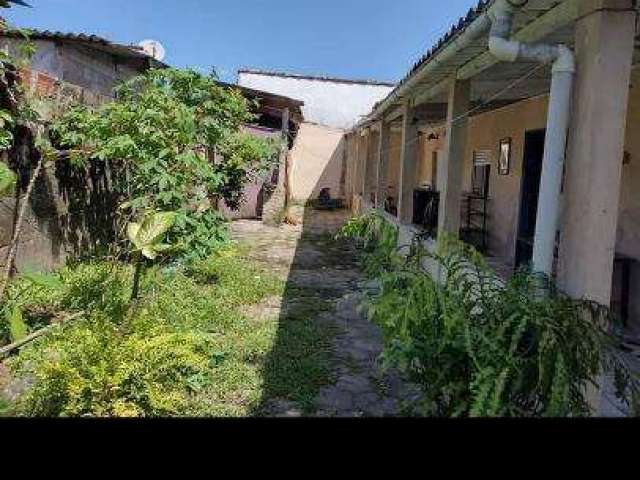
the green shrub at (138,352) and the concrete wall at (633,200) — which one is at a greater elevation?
the concrete wall at (633,200)

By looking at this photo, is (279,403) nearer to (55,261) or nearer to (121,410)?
(121,410)

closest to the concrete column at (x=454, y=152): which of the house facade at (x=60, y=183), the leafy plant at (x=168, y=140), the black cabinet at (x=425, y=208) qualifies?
the black cabinet at (x=425, y=208)

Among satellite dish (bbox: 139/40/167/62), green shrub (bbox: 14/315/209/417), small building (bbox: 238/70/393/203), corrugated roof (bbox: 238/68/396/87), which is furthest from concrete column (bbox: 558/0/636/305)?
corrugated roof (bbox: 238/68/396/87)

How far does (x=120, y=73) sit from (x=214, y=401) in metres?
11.8

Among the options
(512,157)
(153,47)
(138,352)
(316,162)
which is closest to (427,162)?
(316,162)

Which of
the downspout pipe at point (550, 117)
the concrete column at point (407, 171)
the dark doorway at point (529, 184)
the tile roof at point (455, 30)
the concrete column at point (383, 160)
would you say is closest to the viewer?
the downspout pipe at point (550, 117)

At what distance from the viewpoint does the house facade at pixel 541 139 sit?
3395 mm

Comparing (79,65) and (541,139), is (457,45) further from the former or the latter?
(79,65)

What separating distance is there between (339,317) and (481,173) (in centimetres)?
611

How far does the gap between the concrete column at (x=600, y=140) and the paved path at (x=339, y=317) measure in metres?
1.35

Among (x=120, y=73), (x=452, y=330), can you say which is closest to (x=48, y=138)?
(x=452, y=330)

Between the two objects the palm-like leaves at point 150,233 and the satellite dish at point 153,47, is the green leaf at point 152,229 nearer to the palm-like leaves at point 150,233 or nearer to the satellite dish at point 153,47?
the palm-like leaves at point 150,233

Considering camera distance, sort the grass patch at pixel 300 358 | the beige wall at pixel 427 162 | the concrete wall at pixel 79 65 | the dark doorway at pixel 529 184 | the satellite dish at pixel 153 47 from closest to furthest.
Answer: the grass patch at pixel 300 358, the dark doorway at pixel 529 184, the concrete wall at pixel 79 65, the beige wall at pixel 427 162, the satellite dish at pixel 153 47
